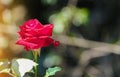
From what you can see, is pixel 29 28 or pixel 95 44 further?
pixel 95 44

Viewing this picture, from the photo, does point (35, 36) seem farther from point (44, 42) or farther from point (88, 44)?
point (88, 44)

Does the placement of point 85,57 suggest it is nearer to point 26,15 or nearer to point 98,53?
point 98,53

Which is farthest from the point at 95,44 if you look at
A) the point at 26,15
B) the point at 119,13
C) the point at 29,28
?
the point at 29,28

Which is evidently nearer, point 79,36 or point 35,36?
point 35,36

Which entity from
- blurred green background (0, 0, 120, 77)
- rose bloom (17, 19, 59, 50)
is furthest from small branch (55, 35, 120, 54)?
rose bloom (17, 19, 59, 50)

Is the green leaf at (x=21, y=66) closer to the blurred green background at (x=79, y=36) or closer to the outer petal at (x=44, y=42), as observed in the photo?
the outer petal at (x=44, y=42)

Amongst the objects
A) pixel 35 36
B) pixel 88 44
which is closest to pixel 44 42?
pixel 35 36

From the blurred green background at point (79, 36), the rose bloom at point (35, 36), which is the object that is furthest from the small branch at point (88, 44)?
the rose bloom at point (35, 36)
